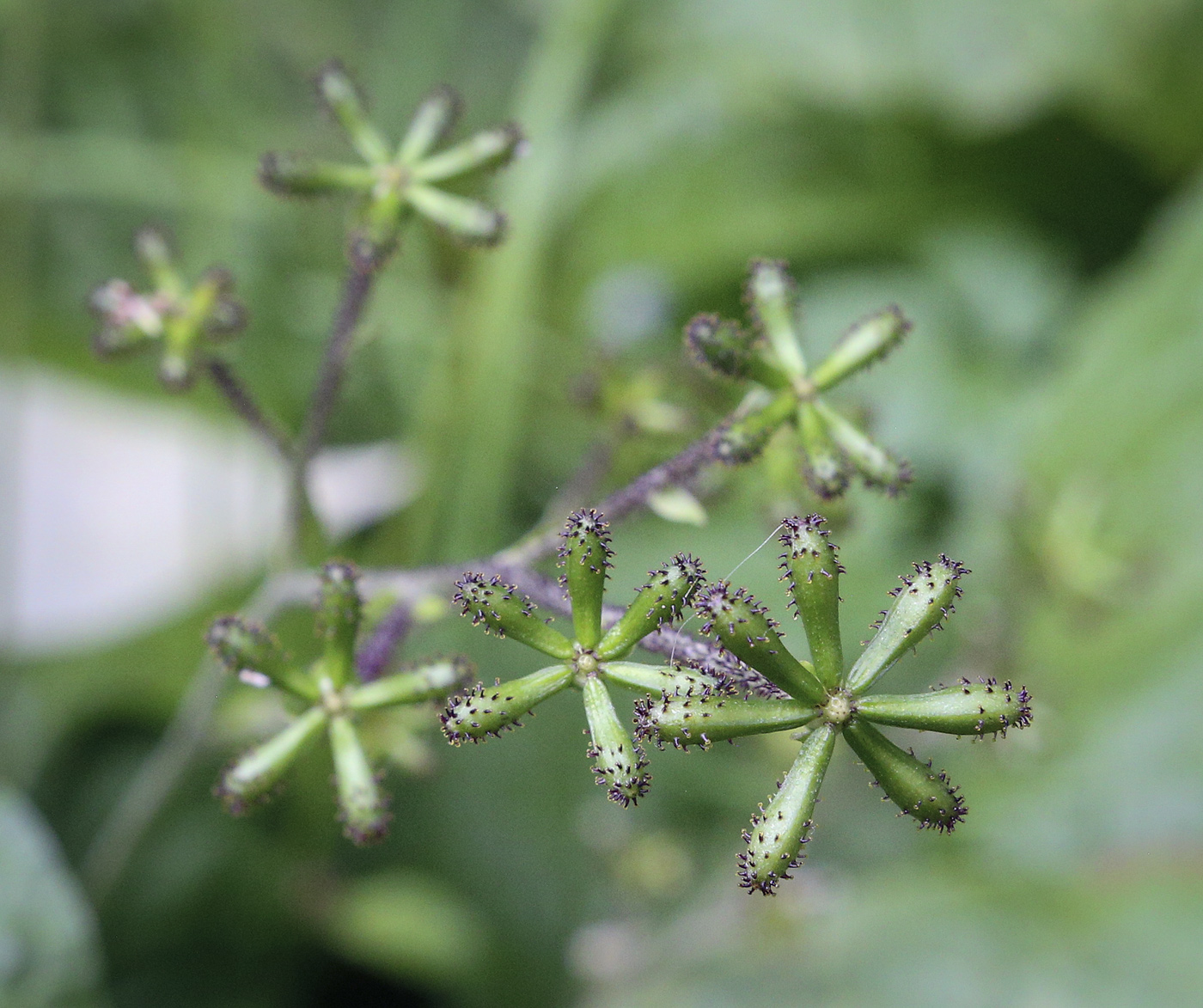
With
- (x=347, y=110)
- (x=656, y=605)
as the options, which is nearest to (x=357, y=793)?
(x=656, y=605)

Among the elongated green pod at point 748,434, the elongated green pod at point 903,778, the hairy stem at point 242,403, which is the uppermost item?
the hairy stem at point 242,403

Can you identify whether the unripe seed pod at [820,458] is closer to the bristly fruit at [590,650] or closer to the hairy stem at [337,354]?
the bristly fruit at [590,650]

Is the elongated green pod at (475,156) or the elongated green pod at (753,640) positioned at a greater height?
the elongated green pod at (475,156)

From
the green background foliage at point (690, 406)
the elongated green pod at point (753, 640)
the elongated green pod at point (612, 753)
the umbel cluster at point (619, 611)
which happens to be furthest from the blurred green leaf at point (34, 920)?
the elongated green pod at point (753, 640)

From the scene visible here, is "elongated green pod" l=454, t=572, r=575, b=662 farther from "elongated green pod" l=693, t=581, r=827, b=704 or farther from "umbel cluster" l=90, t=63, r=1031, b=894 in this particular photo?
"elongated green pod" l=693, t=581, r=827, b=704

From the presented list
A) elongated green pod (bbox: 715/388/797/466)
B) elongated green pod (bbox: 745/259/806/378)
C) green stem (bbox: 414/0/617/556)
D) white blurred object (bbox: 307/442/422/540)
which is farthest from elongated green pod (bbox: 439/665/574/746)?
white blurred object (bbox: 307/442/422/540)

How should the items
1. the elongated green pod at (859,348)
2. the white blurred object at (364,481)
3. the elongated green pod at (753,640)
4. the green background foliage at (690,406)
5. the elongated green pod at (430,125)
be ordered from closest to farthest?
→ 1. the elongated green pod at (753,640)
2. the elongated green pod at (859,348)
3. the elongated green pod at (430,125)
4. the green background foliage at (690,406)
5. the white blurred object at (364,481)

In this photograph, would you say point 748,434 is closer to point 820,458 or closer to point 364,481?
point 820,458

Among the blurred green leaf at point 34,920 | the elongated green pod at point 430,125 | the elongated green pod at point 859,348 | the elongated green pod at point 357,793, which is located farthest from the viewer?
the blurred green leaf at point 34,920
